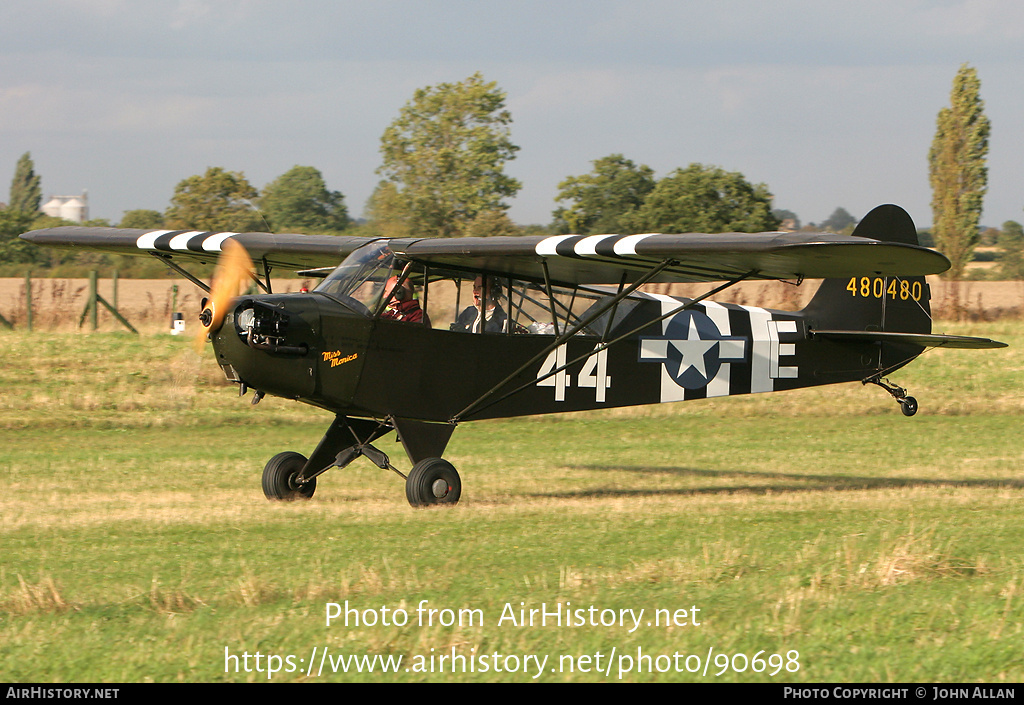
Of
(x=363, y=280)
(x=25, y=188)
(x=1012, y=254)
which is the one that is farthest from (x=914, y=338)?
(x=25, y=188)

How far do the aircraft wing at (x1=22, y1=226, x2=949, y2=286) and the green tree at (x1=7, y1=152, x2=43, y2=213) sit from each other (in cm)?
13871

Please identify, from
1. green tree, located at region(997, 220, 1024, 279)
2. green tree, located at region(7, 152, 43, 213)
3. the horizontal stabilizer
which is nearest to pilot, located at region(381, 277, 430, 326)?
the horizontal stabilizer

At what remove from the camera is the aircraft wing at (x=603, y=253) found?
984 cm

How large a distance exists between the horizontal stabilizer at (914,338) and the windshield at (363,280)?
6031 mm

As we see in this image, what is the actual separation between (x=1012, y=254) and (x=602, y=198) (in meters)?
28.0

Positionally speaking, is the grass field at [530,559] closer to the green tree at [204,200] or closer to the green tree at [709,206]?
the green tree at [204,200]

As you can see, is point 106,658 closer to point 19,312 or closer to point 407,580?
point 407,580

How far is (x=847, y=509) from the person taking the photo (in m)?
11.3

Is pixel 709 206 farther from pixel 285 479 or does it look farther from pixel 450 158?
pixel 285 479

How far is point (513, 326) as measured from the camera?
12.4 metres

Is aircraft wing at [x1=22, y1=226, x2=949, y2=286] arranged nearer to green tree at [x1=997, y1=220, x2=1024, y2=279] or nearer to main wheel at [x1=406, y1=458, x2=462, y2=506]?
main wheel at [x1=406, y1=458, x2=462, y2=506]

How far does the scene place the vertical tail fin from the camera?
47.9 feet

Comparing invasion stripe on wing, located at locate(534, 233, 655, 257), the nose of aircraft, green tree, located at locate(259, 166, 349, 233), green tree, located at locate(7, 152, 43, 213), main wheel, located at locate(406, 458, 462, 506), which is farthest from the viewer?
green tree, located at locate(7, 152, 43, 213)

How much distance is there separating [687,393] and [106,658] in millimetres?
9089
